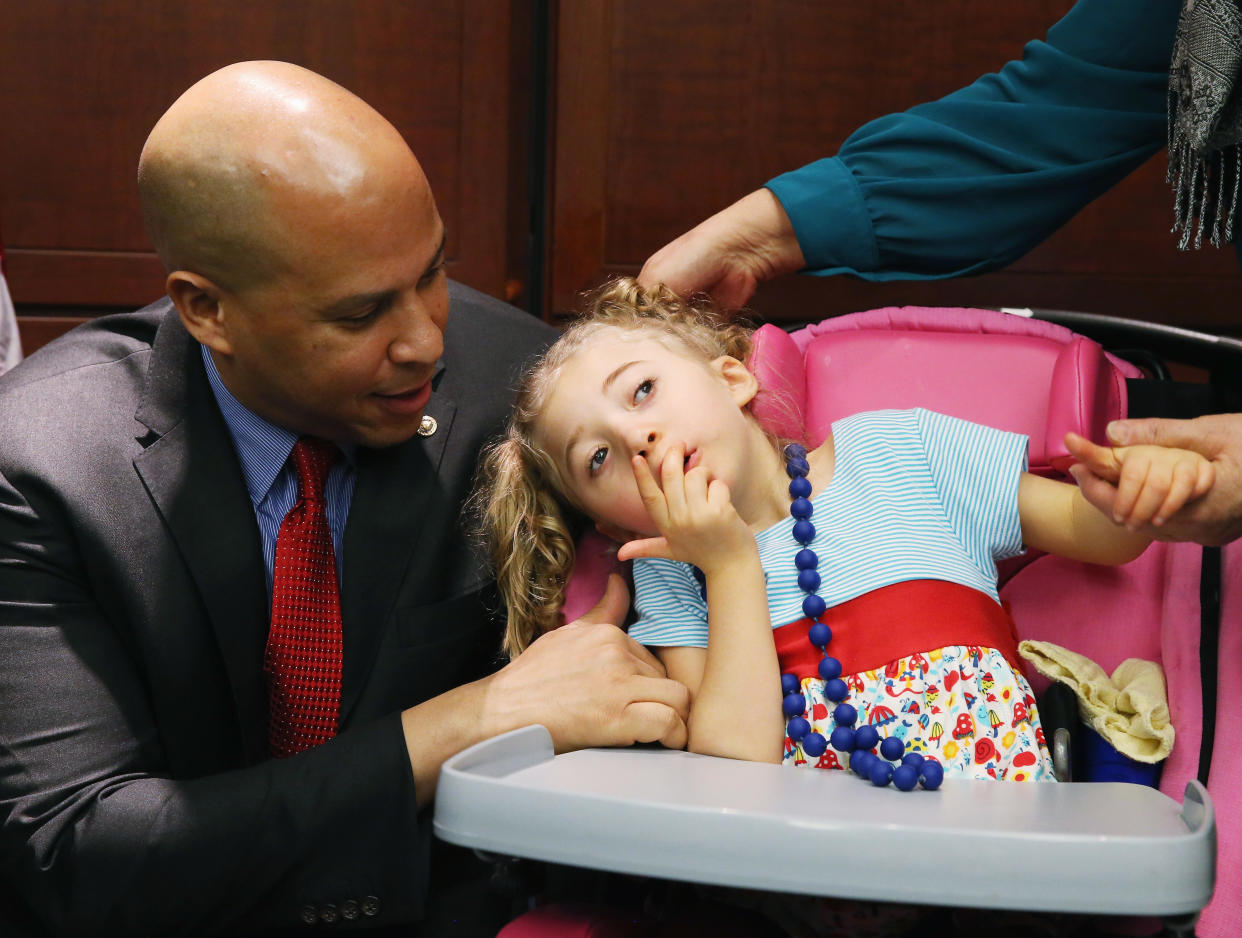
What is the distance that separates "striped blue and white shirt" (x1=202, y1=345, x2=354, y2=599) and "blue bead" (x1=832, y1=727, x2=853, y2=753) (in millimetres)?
568

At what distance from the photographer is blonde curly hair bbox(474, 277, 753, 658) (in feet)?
4.45

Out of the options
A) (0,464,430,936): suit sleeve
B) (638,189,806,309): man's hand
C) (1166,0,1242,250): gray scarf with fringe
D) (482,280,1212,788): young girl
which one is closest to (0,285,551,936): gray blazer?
(0,464,430,936): suit sleeve

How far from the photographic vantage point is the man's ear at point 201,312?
1.25m

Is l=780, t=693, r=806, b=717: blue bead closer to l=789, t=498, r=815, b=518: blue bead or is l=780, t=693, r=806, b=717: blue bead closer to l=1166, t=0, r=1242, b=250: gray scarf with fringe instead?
l=789, t=498, r=815, b=518: blue bead


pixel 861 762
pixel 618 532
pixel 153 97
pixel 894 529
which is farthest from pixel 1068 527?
pixel 153 97

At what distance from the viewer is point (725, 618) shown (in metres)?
1.19

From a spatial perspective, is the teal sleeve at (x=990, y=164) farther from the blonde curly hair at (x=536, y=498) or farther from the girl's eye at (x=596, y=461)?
the girl's eye at (x=596, y=461)

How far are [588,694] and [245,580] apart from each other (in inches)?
16.1

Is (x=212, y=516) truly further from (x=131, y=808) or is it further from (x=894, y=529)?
(x=894, y=529)

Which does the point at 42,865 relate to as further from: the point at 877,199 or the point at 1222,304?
the point at 1222,304

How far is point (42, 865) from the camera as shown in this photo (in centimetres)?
116

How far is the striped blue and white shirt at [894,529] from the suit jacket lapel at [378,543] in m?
0.26

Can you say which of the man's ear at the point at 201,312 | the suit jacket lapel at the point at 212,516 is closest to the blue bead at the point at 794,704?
the suit jacket lapel at the point at 212,516

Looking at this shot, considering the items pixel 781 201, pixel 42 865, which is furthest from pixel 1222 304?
pixel 42 865
